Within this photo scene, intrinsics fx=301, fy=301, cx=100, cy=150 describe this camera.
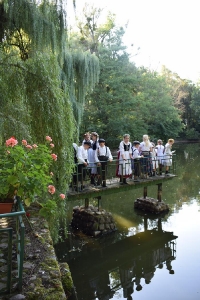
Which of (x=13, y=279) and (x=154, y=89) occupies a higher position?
(x=154, y=89)

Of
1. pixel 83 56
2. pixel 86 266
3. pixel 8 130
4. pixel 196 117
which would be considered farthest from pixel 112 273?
pixel 196 117

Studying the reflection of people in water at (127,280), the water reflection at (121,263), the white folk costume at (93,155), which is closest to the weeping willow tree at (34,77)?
the water reflection at (121,263)

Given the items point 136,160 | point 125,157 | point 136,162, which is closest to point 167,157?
point 136,160

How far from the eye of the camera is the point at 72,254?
791 centimetres

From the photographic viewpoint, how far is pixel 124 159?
30.7 feet

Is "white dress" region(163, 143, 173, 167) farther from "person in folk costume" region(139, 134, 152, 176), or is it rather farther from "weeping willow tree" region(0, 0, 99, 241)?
"weeping willow tree" region(0, 0, 99, 241)

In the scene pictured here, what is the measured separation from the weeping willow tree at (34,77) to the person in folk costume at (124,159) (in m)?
3.15

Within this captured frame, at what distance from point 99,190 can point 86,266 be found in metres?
2.24

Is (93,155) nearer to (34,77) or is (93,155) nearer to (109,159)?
(109,159)

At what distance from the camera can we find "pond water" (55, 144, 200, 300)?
6422 mm

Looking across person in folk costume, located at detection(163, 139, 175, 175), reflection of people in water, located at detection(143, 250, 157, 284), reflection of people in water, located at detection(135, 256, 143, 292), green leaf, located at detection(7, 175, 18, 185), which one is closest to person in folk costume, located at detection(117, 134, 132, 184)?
person in folk costume, located at detection(163, 139, 175, 175)

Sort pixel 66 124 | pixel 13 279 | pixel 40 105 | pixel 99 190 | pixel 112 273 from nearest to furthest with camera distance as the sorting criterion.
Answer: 1. pixel 13 279
2. pixel 40 105
3. pixel 66 124
4. pixel 112 273
5. pixel 99 190

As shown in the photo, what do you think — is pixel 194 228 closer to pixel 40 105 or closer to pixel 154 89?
pixel 40 105

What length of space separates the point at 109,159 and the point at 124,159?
69 cm
